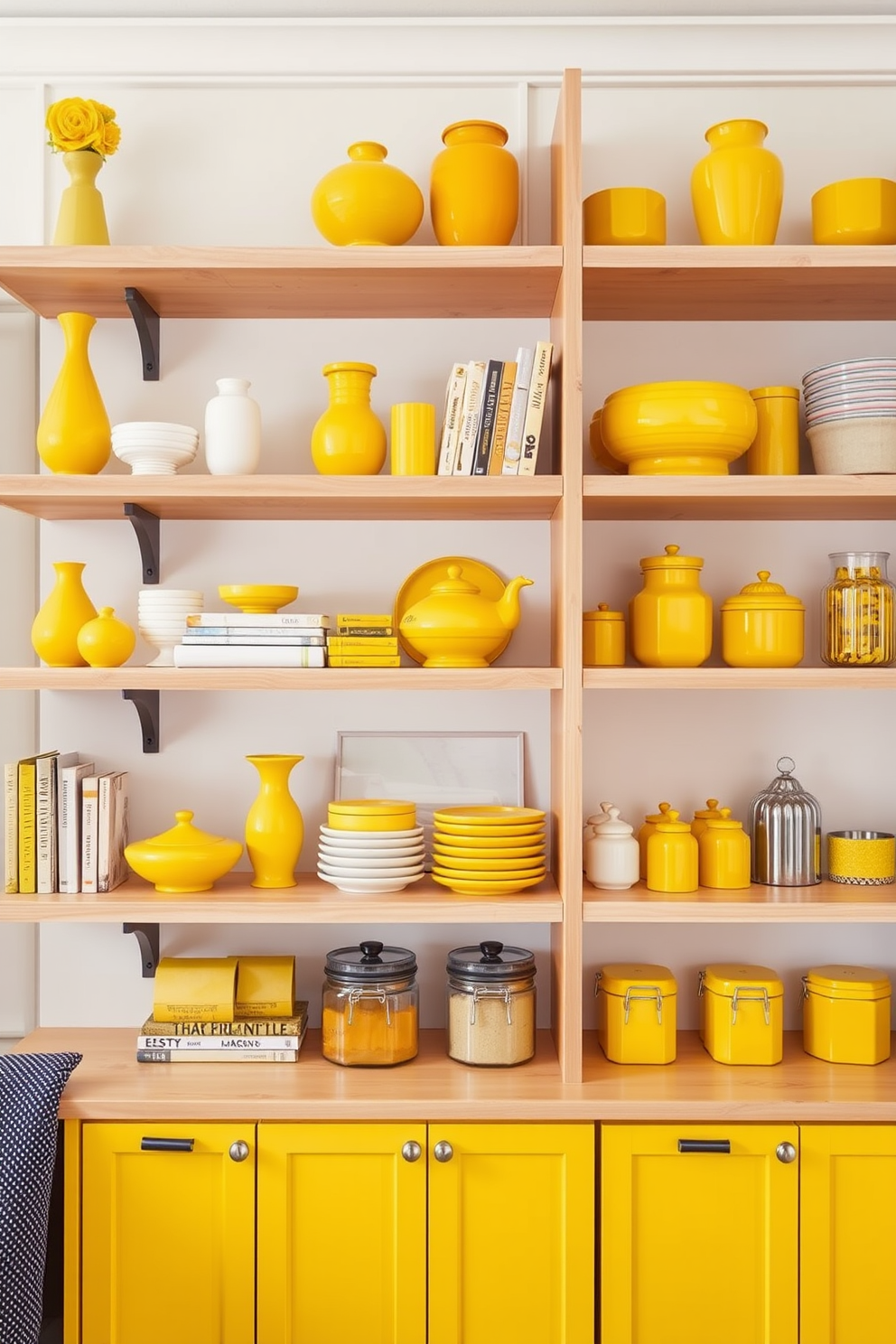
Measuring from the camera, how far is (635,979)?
6.55ft

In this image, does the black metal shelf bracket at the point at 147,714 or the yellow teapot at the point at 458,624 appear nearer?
the yellow teapot at the point at 458,624

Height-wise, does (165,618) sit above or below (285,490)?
→ below

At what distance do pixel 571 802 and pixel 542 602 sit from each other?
500 mm

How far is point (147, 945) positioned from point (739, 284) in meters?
1.75

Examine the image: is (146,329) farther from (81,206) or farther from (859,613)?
(859,613)

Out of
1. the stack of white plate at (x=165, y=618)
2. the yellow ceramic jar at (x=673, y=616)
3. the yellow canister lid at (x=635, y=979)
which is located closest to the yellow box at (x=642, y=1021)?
the yellow canister lid at (x=635, y=979)

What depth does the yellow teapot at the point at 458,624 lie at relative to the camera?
1.97 metres

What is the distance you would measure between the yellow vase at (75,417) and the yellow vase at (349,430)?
16.5 inches

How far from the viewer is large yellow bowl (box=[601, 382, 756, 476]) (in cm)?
192

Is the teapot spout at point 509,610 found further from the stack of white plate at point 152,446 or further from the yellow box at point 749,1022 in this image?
the yellow box at point 749,1022

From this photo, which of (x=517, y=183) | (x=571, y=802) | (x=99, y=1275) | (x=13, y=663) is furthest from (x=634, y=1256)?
(x=517, y=183)

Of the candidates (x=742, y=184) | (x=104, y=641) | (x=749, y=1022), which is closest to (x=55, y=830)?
(x=104, y=641)

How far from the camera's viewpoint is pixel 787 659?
201 cm

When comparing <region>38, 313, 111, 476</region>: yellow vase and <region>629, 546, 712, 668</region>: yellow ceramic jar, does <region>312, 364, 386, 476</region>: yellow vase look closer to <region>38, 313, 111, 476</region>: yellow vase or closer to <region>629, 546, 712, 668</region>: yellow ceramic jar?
<region>38, 313, 111, 476</region>: yellow vase
